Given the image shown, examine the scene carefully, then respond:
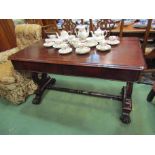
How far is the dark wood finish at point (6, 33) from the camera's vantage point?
2937 mm

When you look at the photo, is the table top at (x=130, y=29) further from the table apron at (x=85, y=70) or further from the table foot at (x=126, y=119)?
the table foot at (x=126, y=119)

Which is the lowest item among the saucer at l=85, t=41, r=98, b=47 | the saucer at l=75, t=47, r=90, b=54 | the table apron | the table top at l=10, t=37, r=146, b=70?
the table apron

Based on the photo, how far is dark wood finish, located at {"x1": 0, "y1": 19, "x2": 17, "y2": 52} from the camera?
294 centimetres

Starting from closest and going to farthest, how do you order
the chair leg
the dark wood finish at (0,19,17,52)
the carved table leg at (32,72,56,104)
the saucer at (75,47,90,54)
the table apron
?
the table apron, the saucer at (75,47,90,54), the chair leg, the carved table leg at (32,72,56,104), the dark wood finish at (0,19,17,52)

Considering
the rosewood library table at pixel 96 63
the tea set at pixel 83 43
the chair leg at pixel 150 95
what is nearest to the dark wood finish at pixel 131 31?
the rosewood library table at pixel 96 63

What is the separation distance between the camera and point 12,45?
10.6ft

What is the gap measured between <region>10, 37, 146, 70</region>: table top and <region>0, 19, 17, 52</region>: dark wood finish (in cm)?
168

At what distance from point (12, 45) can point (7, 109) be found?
183 cm

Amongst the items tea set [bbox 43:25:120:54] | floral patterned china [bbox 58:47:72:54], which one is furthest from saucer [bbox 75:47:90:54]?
floral patterned china [bbox 58:47:72:54]

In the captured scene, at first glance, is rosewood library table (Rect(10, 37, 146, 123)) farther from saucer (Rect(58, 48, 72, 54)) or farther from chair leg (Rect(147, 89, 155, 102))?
chair leg (Rect(147, 89, 155, 102))

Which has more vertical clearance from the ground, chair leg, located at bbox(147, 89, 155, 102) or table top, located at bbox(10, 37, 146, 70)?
table top, located at bbox(10, 37, 146, 70)
